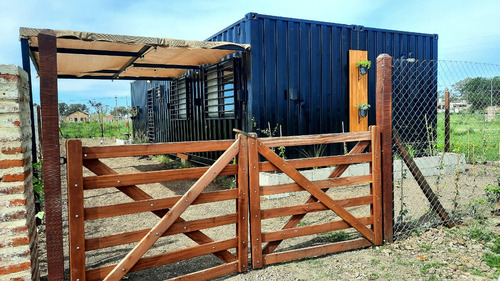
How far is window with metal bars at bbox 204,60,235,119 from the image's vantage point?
24.0 ft

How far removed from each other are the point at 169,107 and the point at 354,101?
594cm

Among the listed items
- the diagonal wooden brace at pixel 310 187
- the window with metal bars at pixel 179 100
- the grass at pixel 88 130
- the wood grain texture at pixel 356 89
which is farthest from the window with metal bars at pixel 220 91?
the grass at pixel 88 130

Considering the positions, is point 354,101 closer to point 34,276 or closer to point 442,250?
point 442,250

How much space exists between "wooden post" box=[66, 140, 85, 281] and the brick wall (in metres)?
0.29

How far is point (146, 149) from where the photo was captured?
2.92 meters

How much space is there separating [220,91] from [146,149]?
4.85 m

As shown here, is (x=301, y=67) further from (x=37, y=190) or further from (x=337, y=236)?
(x=37, y=190)

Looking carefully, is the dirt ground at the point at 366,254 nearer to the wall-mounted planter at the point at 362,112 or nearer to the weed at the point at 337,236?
the weed at the point at 337,236

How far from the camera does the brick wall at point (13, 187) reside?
2.51 meters

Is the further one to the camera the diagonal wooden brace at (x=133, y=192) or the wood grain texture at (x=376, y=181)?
the wood grain texture at (x=376, y=181)

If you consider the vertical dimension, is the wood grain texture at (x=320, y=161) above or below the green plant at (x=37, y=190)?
above

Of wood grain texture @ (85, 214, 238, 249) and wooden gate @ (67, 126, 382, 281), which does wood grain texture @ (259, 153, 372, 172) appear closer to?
wooden gate @ (67, 126, 382, 281)

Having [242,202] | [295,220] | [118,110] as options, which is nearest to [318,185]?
[295,220]

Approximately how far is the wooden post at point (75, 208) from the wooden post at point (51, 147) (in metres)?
0.10
